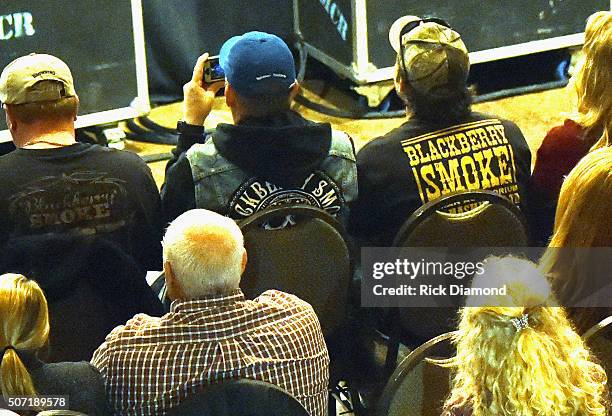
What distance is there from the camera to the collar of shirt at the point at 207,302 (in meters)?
2.23

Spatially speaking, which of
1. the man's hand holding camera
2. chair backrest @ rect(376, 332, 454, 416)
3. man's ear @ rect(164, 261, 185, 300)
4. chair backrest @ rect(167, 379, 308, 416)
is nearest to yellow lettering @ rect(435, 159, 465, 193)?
the man's hand holding camera

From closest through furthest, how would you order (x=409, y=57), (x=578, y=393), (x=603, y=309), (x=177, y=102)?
(x=578, y=393)
(x=603, y=309)
(x=409, y=57)
(x=177, y=102)

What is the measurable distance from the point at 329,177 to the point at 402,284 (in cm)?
36

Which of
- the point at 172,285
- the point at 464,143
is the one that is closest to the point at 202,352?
the point at 172,285

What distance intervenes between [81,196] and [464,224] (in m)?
0.96

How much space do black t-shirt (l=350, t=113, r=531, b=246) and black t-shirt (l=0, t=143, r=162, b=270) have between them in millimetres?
577

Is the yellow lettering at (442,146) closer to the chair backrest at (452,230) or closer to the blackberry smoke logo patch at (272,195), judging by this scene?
the chair backrest at (452,230)

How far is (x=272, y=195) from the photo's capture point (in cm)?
293

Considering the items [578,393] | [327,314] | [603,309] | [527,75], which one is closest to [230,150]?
[327,314]

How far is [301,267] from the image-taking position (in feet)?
9.00

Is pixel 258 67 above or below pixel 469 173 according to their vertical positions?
above

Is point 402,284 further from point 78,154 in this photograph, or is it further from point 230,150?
point 78,154

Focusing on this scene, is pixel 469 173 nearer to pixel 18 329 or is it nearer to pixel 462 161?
pixel 462 161

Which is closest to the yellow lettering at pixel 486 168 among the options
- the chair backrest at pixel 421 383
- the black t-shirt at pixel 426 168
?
the black t-shirt at pixel 426 168
